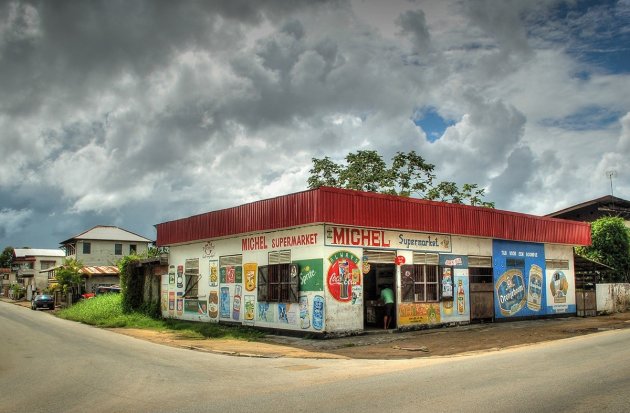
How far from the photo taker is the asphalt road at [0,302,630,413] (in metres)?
8.01

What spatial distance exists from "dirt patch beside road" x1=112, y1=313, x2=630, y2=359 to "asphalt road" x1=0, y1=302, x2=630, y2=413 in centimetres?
121

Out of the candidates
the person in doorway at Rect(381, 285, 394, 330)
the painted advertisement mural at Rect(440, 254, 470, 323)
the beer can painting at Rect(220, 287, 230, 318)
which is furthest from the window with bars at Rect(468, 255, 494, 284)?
the beer can painting at Rect(220, 287, 230, 318)

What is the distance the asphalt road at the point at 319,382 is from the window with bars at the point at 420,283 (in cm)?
588

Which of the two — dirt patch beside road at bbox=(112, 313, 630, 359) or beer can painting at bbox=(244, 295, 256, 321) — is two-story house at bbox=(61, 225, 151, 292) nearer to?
beer can painting at bbox=(244, 295, 256, 321)

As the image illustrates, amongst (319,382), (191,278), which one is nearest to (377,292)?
(191,278)

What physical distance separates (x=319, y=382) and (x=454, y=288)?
44.9ft

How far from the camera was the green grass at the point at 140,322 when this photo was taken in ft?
67.7

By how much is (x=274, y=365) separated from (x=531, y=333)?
A: 11.4 meters

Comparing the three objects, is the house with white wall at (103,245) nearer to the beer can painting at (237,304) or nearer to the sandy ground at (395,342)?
the beer can painting at (237,304)

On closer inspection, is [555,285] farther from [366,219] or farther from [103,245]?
[103,245]

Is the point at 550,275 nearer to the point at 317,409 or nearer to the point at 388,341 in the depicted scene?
the point at 388,341

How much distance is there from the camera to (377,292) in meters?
22.6

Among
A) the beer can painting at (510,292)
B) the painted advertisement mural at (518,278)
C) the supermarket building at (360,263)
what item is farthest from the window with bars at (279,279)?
the beer can painting at (510,292)

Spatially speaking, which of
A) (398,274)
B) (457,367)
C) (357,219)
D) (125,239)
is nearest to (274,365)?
(457,367)
